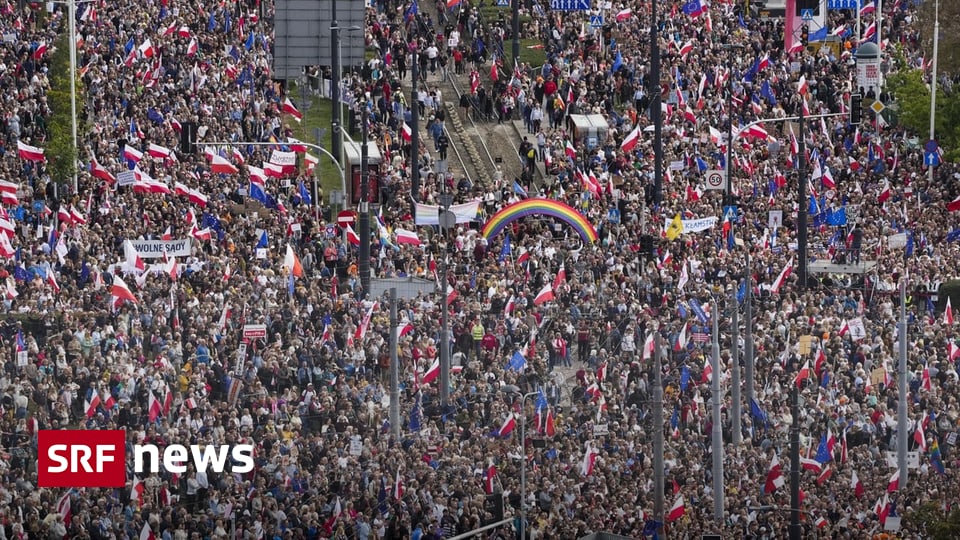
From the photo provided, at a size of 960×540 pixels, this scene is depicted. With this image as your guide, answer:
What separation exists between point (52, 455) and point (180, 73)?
29.8 m

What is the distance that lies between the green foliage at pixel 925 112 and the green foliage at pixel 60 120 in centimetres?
2735

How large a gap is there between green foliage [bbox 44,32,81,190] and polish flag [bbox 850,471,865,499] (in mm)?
29055

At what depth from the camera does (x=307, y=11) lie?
8919 centimetres

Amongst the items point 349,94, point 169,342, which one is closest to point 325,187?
point 349,94

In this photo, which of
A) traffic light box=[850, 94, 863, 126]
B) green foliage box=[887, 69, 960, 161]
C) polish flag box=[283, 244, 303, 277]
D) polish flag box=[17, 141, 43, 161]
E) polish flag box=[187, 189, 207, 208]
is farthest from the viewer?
green foliage box=[887, 69, 960, 161]

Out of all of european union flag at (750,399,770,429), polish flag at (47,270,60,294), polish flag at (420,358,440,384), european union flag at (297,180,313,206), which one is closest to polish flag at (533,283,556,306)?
polish flag at (420,358,440,384)

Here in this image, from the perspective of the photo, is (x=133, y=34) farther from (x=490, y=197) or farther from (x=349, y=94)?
(x=490, y=197)

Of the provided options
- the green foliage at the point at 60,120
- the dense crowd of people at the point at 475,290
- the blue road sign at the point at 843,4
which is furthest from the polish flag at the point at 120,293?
the blue road sign at the point at 843,4

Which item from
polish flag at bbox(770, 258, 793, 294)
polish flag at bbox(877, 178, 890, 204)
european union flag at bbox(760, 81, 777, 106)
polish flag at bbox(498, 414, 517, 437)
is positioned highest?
european union flag at bbox(760, 81, 777, 106)

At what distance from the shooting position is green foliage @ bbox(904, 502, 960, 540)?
187 feet

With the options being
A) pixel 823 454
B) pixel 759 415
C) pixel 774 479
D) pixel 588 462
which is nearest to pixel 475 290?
pixel 759 415

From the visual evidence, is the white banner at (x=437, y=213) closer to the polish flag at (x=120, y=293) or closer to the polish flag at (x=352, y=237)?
the polish flag at (x=352, y=237)

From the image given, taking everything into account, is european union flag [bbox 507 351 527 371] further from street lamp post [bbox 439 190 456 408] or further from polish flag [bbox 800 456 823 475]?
polish flag [bbox 800 456 823 475]

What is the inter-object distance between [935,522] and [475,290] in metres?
22.0
